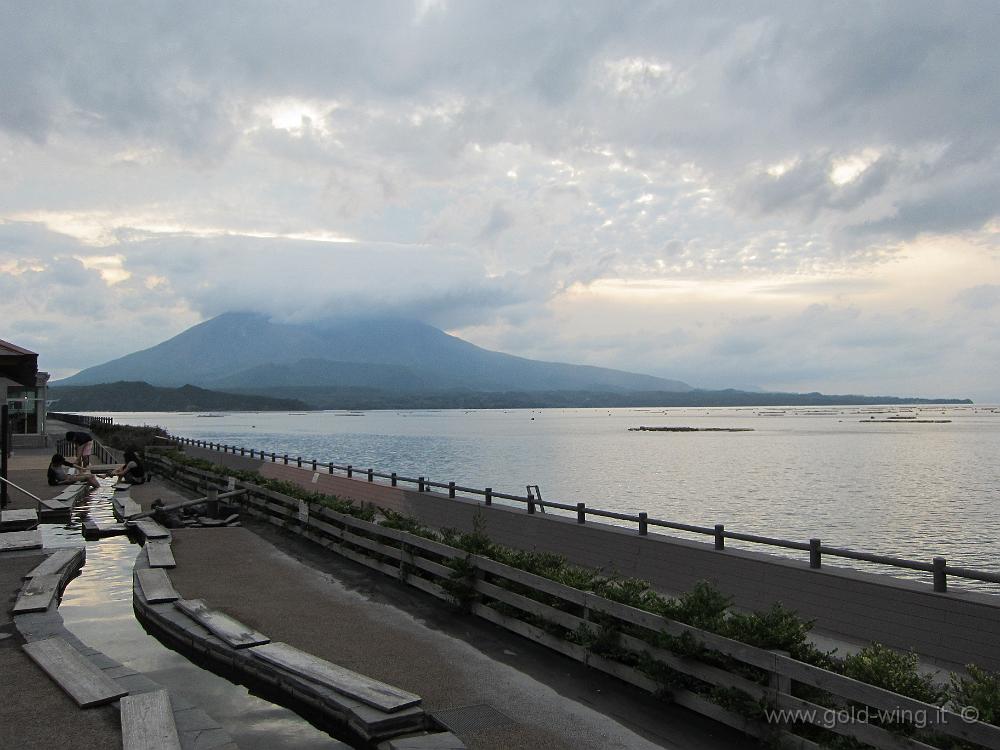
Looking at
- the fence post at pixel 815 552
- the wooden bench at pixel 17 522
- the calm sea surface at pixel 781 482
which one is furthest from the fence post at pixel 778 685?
the calm sea surface at pixel 781 482

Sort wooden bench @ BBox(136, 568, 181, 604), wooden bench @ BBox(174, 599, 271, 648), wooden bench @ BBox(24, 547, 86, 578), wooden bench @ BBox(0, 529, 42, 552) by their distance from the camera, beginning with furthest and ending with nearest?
wooden bench @ BBox(0, 529, 42, 552), wooden bench @ BBox(24, 547, 86, 578), wooden bench @ BBox(136, 568, 181, 604), wooden bench @ BBox(174, 599, 271, 648)

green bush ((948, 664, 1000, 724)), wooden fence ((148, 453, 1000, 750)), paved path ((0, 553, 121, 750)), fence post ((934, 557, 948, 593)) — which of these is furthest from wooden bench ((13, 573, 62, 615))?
fence post ((934, 557, 948, 593))

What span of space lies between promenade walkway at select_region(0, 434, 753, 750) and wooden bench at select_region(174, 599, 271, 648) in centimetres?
49

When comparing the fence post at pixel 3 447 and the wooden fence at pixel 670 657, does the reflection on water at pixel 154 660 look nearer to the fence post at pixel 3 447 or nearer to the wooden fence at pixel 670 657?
the wooden fence at pixel 670 657

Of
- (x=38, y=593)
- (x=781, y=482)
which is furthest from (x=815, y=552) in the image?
(x=781, y=482)

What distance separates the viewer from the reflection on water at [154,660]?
7480 millimetres

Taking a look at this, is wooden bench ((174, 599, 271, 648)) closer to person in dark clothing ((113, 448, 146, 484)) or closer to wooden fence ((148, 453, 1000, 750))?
wooden fence ((148, 453, 1000, 750))

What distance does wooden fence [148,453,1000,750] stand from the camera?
5.87 metres

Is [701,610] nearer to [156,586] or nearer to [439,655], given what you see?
[439,655]

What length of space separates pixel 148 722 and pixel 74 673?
1930mm

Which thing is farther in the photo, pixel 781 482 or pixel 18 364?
pixel 781 482

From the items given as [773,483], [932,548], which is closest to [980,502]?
[773,483]

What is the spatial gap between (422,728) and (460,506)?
14.0m

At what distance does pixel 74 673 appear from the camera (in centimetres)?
830
